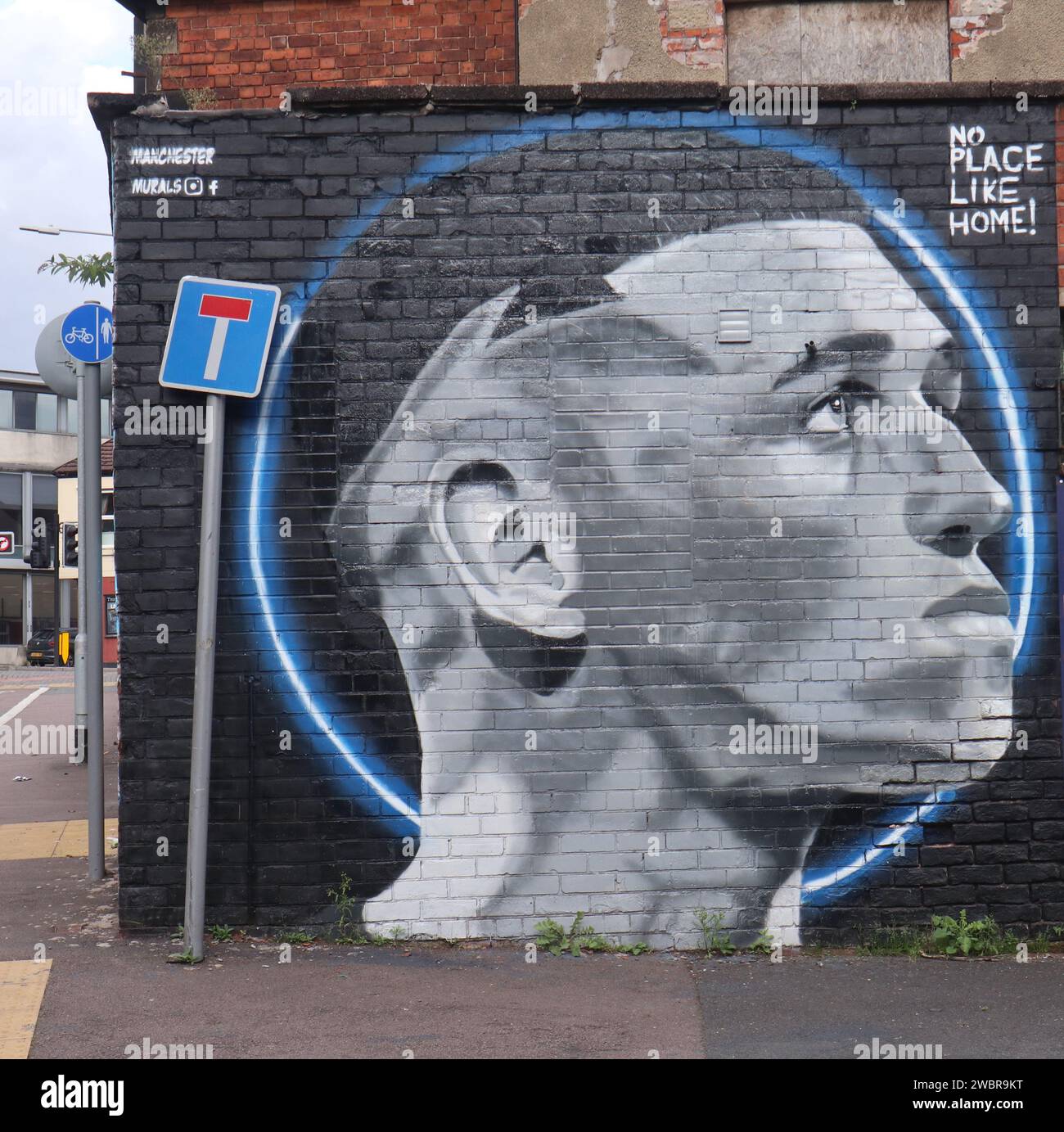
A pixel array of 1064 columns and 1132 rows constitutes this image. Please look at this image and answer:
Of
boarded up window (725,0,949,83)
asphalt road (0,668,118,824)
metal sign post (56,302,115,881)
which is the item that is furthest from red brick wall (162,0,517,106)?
asphalt road (0,668,118,824)

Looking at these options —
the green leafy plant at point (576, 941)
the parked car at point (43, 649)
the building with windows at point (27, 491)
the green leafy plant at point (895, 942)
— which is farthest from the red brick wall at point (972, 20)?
the building with windows at point (27, 491)

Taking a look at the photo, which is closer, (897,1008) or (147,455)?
(897,1008)

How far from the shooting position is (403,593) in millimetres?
6012

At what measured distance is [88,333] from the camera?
7586mm

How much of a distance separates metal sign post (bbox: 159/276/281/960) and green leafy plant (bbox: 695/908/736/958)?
7.68ft

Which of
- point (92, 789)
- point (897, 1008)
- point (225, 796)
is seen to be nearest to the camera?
point (897, 1008)

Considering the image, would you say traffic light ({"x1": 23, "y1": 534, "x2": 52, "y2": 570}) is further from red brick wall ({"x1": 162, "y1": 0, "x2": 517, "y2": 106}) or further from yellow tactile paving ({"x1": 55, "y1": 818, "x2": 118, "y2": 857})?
red brick wall ({"x1": 162, "y1": 0, "x2": 517, "y2": 106})

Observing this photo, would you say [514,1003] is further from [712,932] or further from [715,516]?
[715,516]

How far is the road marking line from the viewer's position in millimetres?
19406

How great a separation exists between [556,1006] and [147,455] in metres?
3.22

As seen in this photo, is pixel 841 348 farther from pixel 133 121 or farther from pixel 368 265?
pixel 133 121

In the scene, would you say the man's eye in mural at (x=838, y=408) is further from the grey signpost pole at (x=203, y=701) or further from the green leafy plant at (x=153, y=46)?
the green leafy plant at (x=153, y=46)

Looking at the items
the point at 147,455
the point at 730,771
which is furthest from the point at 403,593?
the point at 730,771

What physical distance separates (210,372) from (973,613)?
12.6 feet
